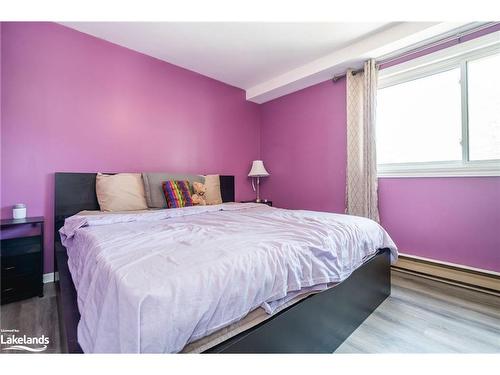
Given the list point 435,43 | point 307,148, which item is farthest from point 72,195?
point 435,43

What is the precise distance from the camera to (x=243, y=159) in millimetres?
3893

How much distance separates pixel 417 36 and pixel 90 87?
3246 mm

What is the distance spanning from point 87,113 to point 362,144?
3.02 metres

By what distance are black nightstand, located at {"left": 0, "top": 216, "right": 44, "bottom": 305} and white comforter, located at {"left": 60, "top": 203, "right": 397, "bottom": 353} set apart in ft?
2.19

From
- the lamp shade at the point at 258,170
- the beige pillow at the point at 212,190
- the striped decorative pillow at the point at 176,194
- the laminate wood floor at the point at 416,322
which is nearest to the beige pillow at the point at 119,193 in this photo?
the striped decorative pillow at the point at 176,194

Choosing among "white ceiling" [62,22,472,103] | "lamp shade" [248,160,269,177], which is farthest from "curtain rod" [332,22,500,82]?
"lamp shade" [248,160,269,177]

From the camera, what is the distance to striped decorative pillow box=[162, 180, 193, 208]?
2404 mm

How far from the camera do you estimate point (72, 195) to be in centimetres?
223

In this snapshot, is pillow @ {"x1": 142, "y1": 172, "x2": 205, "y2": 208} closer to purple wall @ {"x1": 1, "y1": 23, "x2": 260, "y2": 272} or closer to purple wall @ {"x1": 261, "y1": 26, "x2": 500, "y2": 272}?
purple wall @ {"x1": 1, "y1": 23, "x2": 260, "y2": 272}

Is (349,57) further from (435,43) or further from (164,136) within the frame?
(164,136)

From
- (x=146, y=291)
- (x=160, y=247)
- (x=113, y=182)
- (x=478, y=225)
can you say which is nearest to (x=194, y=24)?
(x=113, y=182)

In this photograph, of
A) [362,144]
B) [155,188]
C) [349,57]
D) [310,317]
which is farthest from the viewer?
[362,144]
